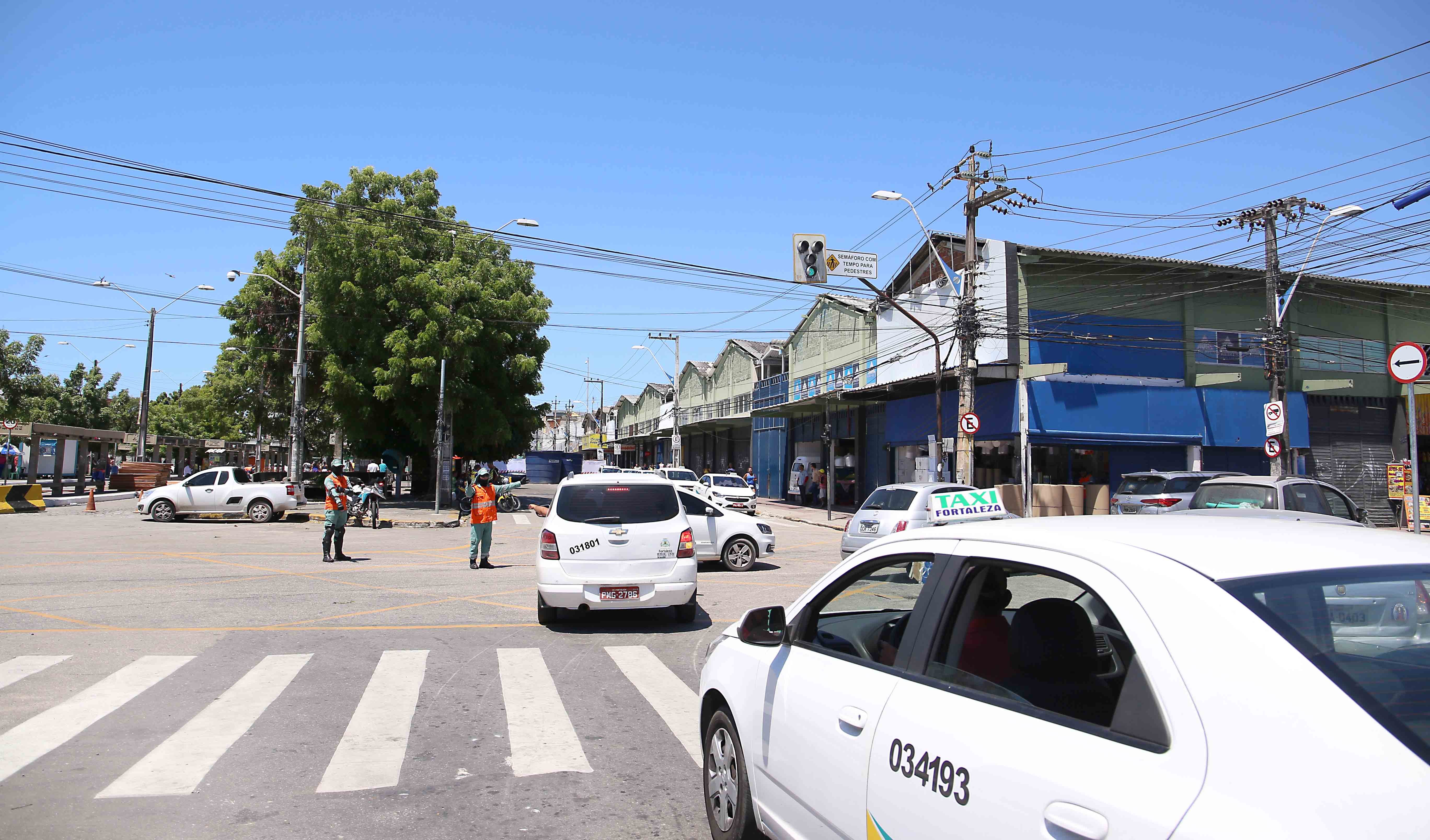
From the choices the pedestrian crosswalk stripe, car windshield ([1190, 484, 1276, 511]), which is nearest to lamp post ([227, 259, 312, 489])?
the pedestrian crosswalk stripe

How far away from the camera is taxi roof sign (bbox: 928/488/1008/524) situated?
11.8 meters

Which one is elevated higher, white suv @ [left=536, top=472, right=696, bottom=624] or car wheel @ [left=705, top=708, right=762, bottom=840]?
white suv @ [left=536, top=472, right=696, bottom=624]

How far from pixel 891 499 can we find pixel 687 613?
24.2 feet

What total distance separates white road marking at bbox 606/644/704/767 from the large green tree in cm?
2549

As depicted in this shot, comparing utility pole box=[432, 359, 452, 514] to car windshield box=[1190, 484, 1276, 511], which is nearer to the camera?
car windshield box=[1190, 484, 1276, 511]

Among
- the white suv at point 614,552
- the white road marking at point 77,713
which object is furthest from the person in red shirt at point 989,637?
the white suv at point 614,552

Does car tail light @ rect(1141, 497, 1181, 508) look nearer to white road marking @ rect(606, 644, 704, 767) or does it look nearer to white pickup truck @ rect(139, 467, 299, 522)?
white road marking @ rect(606, 644, 704, 767)

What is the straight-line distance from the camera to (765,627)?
4098mm

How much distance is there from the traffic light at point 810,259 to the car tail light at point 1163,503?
29.2 feet

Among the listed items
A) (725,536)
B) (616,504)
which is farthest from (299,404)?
(616,504)

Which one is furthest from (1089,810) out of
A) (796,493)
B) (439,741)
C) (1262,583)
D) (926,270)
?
(796,493)

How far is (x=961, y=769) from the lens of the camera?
8.79 ft

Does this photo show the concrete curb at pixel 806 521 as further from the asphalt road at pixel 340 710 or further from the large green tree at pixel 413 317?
the asphalt road at pixel 340 710

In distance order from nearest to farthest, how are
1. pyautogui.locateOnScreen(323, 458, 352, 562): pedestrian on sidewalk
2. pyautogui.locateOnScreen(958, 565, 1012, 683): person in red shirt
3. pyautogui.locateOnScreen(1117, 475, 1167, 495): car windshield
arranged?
1. pyautogui.locateOnScreen(958, 565, 1012, 683): person in red shirt
2. pyautogui.locateOnScreen(323, 458, 352, 562): pedestrian on sidewalk
3. pyautogui.locateOnScreen(1117, 475, 1167, 495): car windshield
